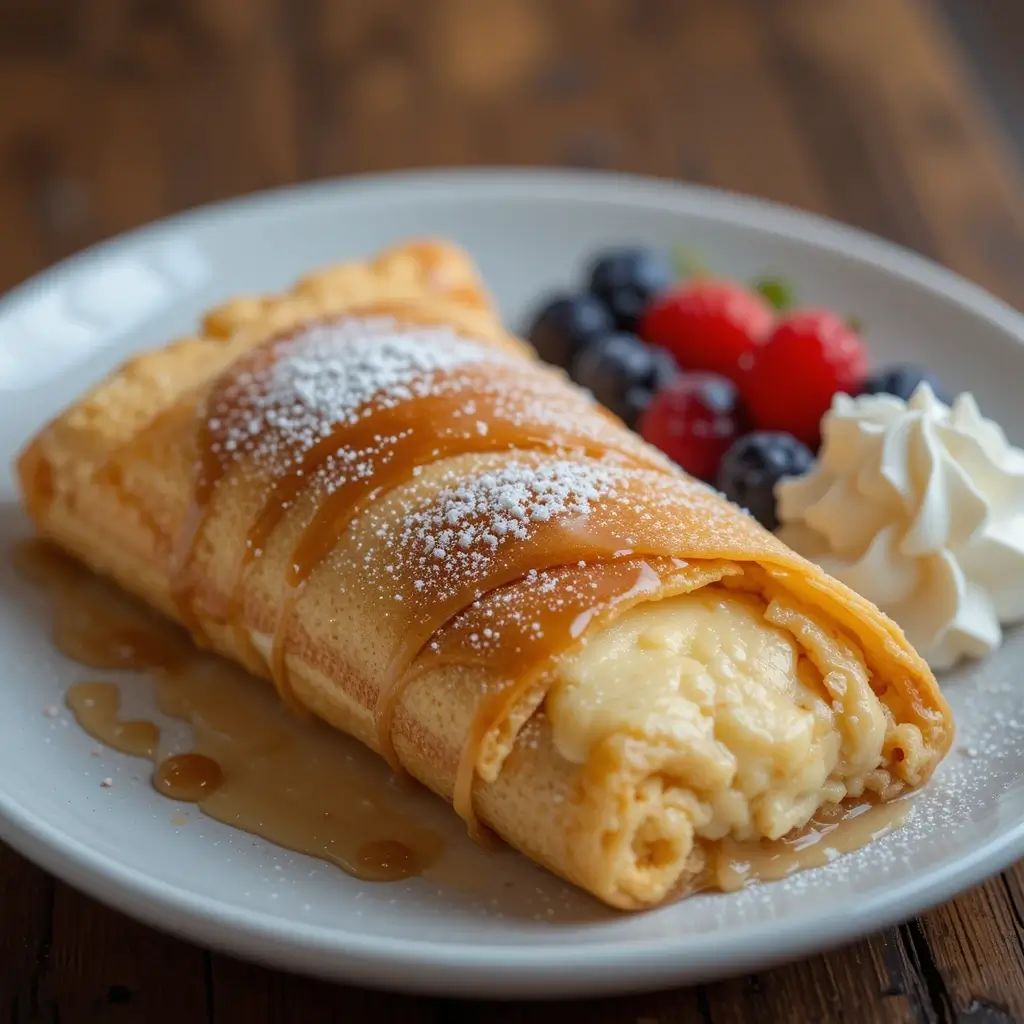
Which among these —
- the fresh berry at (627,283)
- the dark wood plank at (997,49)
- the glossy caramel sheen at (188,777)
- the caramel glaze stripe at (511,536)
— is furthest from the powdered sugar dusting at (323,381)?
the dark wood plank at (997,49)

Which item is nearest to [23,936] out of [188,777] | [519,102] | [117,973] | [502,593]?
[117,973]

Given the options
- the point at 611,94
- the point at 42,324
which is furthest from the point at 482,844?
the point at 611,94

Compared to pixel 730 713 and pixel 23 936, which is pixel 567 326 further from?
pixel 23 936

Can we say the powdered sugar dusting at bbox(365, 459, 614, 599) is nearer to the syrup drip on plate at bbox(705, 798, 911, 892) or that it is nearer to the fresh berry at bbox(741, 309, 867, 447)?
the syrup drip on plate at bbox(705, 798, 911, 892)

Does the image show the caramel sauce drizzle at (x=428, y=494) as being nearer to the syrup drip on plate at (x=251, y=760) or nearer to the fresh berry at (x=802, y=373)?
the syrup drip on plate at (x=251, y=760)

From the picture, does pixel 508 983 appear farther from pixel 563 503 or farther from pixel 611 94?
pixel 611 94
